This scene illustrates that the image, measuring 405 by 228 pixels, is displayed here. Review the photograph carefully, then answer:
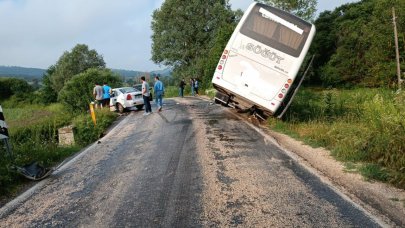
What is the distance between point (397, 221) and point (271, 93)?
27.0 feet

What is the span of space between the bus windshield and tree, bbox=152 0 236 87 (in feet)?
115

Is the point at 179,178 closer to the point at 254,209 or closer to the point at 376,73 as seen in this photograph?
the point at 254,209

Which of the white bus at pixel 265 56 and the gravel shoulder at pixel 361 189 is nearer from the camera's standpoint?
the gravel shoulder at pixel 361 189

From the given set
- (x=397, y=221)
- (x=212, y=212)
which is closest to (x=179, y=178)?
(x=212, y=212)

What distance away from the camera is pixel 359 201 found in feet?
18.0

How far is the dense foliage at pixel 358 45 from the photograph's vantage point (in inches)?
1529

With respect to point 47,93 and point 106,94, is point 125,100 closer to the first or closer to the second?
point 106,94

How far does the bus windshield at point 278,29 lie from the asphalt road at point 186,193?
4.30 m

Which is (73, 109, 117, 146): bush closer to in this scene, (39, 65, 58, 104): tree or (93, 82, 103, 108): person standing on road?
(93, 82, 103, 108): person standing on road

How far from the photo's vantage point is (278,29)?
41.6 ft

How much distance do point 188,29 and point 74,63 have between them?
38.3 metres

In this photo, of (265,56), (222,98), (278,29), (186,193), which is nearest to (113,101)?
(222,98)

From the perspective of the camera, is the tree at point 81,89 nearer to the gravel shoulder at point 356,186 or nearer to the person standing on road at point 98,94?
the person standing on road at point 98,94

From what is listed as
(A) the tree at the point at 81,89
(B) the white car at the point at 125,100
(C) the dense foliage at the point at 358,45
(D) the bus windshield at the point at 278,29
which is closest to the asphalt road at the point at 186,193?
(D) the bus windshield at the point at 278,29
